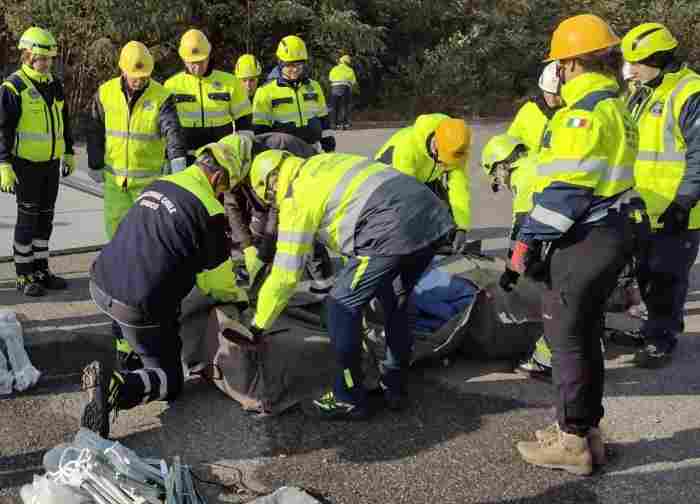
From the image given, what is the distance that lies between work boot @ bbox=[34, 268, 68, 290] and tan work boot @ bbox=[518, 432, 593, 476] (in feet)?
12.9

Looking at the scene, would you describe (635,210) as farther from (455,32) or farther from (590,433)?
(455,32)

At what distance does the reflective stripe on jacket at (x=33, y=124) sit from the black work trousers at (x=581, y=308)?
3914 mm

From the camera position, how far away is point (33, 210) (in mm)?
5719

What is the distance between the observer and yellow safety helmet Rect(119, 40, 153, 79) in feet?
17.7

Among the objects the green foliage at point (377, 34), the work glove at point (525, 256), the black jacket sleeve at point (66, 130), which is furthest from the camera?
the green foliage at point (377, 34)

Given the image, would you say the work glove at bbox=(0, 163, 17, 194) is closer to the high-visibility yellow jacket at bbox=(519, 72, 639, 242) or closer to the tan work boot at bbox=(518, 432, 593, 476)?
the high-visibility yellow jacket at bbox=(519, 72, 639, 242)

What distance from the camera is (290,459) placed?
3654mm

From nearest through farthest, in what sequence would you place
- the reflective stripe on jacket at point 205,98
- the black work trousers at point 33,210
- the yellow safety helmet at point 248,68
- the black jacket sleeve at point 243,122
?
the black work trousers at point 33,210 → the reflective stripe on jacket at point 205,98 → the black jacket sleeve at point 243,122 → the yellow safety helmet at point 248,68

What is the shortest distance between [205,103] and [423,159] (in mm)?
2437

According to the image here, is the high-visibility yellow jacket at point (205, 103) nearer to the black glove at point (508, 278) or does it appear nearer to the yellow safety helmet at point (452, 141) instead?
the yellow safety helmet at point (452, 141)

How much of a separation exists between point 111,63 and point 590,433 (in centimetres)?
1370

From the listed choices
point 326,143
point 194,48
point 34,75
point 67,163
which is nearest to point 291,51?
point 326,143

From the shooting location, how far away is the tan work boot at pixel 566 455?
11.5ft

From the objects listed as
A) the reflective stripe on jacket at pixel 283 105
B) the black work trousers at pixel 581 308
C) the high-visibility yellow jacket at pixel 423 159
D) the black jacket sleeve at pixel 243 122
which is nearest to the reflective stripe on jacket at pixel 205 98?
the black jacket sleeve at pixel 243 122
